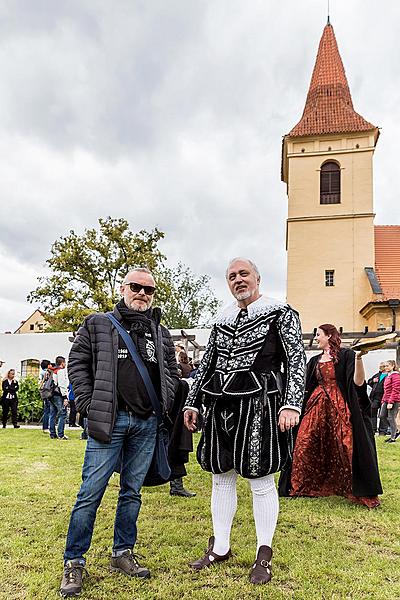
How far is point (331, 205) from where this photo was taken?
1085 inches

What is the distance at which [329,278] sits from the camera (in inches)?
1067

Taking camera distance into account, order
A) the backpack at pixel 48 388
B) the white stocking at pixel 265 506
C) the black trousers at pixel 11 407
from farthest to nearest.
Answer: the black trousers at pixel 11 407 < the backpack at pixel 48 388 < the white stocking at pixel 265 506

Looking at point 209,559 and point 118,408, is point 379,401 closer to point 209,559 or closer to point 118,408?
point 209,559

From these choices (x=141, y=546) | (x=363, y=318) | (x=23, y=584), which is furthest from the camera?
(x=363, y=318)

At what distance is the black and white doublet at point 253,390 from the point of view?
3361 mm

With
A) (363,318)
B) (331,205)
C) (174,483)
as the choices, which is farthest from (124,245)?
(174,483)

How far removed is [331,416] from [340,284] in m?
22.0

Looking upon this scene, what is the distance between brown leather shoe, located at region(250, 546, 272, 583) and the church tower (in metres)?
23.4

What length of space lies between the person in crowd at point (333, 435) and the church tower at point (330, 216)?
20928 mm

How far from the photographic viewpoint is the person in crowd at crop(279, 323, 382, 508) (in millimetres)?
5473

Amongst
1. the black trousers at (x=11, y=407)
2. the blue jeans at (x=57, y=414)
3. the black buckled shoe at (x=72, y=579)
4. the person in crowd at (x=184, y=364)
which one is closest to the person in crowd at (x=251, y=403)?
the black buckled shoe at (x=72, y=579)

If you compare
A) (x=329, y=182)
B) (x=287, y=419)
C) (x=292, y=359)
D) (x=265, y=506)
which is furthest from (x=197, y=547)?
(x=329, y=182)

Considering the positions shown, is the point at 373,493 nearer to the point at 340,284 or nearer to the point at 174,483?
the point at 174,483

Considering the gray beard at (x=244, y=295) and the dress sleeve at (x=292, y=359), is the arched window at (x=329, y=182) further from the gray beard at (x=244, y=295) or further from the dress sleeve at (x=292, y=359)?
the dress sleeve at (x=292, y=359)
